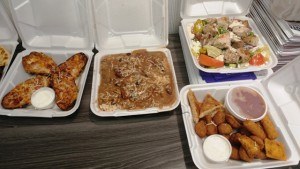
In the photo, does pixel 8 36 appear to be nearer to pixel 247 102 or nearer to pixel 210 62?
pixel 210 62

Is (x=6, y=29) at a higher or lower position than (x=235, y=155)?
higher

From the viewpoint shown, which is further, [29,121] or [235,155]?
[29,121]

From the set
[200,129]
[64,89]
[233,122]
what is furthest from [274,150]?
[64,89]

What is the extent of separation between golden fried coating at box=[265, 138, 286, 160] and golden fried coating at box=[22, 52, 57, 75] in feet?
3.28

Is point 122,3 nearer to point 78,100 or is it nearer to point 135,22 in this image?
point 135,22

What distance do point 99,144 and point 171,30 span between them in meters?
0.80

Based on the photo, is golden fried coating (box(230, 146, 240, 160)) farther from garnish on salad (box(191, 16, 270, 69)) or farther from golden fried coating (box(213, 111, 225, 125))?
garnish on salad (box(191, 16, 270, 69))

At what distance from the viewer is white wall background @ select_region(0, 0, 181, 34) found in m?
1.32

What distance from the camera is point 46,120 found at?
42.1 inches

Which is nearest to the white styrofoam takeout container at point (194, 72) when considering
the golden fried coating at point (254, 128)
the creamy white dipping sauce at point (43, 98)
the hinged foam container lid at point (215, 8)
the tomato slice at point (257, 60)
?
the tomato slice at point (257, 60)

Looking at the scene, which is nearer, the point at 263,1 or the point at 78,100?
the point at 78,100

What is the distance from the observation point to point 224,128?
0.96 m

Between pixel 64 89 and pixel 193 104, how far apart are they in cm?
57

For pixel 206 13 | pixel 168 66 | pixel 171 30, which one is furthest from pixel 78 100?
pixel 206 13
